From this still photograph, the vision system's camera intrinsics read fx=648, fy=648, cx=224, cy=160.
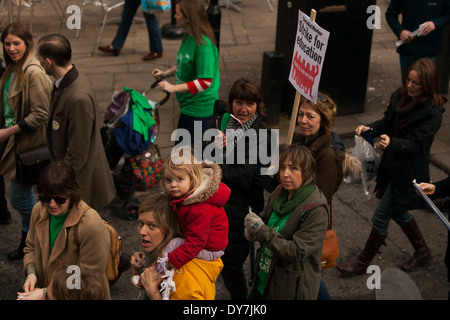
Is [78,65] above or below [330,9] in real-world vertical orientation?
below

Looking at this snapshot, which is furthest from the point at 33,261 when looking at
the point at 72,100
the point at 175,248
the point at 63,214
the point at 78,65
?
the point at 78,65

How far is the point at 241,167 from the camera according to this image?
4.52 m

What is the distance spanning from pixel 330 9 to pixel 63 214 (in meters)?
4.75

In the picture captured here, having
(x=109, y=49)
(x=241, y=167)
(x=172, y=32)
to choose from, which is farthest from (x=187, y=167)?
(x=172, y=32)

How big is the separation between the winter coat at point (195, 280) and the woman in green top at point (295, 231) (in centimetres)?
37

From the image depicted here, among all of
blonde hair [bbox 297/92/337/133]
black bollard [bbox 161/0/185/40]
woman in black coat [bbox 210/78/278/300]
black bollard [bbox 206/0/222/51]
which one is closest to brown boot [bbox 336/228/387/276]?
woman in black coat [bbox 210/78/278/300]

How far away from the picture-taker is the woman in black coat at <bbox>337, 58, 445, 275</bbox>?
489 cm

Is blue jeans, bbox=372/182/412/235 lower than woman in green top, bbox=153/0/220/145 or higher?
lower

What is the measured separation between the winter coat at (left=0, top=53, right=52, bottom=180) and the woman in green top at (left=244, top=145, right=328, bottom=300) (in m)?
2.19

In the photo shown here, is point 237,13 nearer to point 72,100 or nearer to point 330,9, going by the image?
point 330,9

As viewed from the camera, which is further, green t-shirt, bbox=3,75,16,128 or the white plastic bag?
green t-shirt, bbox=3,75,16,128

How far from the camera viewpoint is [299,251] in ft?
12.3

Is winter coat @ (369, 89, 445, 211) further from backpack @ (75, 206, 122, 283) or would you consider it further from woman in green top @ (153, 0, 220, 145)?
backpack @ (75, 206, 122, 283)

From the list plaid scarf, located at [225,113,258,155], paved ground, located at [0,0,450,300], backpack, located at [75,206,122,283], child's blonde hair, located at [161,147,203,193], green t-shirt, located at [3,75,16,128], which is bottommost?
paved ground, located at [0,0,450,300]
